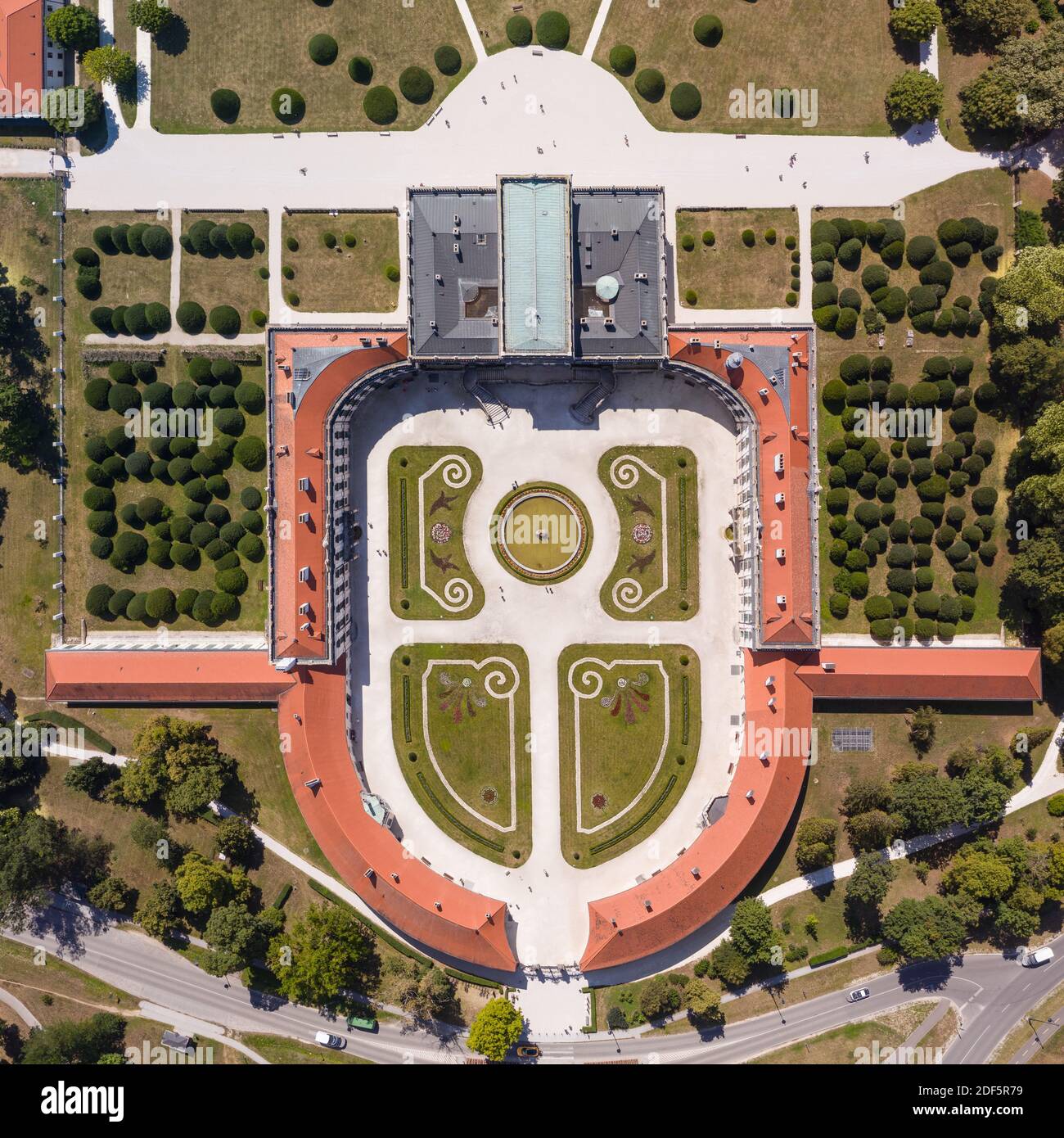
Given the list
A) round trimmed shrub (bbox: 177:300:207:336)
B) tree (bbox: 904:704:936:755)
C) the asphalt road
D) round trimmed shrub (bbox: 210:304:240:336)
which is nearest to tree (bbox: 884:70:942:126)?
tree (bbox: 904:704:936:755)

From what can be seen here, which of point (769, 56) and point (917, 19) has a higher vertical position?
point (917, 19)

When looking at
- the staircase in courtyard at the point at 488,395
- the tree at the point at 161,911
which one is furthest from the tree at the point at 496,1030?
the staircase in courtyard at the point at 488,395

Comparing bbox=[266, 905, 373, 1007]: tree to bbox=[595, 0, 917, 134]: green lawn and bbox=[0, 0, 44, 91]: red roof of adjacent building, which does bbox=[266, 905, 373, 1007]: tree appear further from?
bbox=[0, 0, 44, 91]: red roof of adjacent building

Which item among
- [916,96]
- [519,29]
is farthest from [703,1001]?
[519,29]

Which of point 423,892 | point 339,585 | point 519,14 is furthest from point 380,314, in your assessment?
point 423,892

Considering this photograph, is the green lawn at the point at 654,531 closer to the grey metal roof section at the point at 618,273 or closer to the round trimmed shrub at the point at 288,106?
the grey metal roof section at the point at 618,273

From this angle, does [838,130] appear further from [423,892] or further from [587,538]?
[423,892]

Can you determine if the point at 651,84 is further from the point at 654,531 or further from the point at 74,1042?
the point at 74,1042
